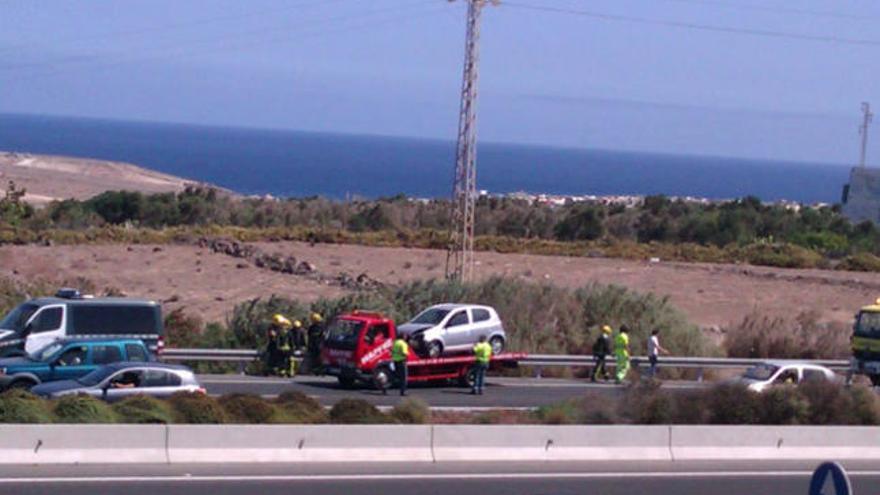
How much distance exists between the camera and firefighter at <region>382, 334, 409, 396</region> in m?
29.9

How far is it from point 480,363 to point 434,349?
191 centimetres

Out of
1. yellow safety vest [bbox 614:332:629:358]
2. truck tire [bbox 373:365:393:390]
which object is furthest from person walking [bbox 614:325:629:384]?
truck tire [bbox 373:365:393:390]

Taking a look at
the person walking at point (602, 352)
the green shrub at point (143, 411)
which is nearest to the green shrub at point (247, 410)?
the green shrub at point (143, 411)

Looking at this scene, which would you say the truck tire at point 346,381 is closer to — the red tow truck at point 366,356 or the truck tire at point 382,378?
the red tow truck at point 366,356

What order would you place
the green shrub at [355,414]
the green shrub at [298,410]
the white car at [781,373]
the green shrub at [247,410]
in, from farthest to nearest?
the white car at [781,373] < the green shrub at [355,414] < the green shrub at [298,410] < the green shrub at [247,410]

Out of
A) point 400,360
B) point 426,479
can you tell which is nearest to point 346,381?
point 400,360

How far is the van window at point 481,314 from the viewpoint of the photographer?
34.2 m

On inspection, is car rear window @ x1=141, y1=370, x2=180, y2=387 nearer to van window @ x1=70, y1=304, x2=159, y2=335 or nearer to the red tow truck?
van window @ x1=70, y1=304, x2=159, y2=335

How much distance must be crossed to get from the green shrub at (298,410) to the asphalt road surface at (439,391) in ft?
14.3

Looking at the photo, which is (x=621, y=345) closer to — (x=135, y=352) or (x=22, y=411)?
(x=135, y=352)

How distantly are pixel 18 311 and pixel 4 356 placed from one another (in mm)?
1567

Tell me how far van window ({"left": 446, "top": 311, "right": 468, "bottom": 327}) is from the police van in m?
7.15

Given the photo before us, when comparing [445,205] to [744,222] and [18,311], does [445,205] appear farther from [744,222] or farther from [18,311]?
[18,311]

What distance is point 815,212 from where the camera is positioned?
100938 millimetres
